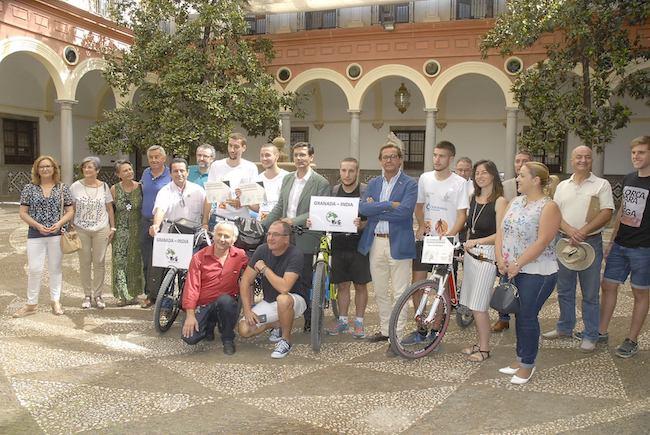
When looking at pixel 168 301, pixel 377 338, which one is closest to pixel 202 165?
pixel 168 301

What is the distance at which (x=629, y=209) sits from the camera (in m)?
4.45

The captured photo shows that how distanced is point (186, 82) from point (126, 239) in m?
8.30

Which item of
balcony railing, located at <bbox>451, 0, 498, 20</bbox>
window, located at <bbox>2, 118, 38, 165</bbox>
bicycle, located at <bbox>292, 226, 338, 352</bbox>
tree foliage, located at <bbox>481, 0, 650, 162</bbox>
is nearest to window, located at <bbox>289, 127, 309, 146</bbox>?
balcony railing, located at <bbox>451, 0, 498, 20</bbox>

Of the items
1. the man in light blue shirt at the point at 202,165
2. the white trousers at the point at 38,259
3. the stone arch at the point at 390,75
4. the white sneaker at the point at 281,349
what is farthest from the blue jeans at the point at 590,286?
the stone arch at the point at 390,75

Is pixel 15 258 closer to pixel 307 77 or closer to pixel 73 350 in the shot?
pixel 73 350

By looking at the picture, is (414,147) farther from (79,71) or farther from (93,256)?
(93,256)

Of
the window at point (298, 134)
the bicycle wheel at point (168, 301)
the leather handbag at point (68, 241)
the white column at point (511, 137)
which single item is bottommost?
the bicycle wheel at point (168, 301)

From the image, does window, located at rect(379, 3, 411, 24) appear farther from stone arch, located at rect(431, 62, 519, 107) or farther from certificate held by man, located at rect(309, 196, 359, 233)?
certificate held by man, located at rect(309, 196, 359, 233)

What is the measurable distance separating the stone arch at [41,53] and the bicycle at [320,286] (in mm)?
12372

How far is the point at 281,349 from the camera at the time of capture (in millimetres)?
4426

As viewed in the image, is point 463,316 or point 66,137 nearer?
point 463,316

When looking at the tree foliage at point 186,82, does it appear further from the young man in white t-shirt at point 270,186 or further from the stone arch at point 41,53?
the young man in white t-shirt at point 270,186

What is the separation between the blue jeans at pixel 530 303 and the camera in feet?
12.4

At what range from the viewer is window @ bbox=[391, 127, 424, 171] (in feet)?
65.0
